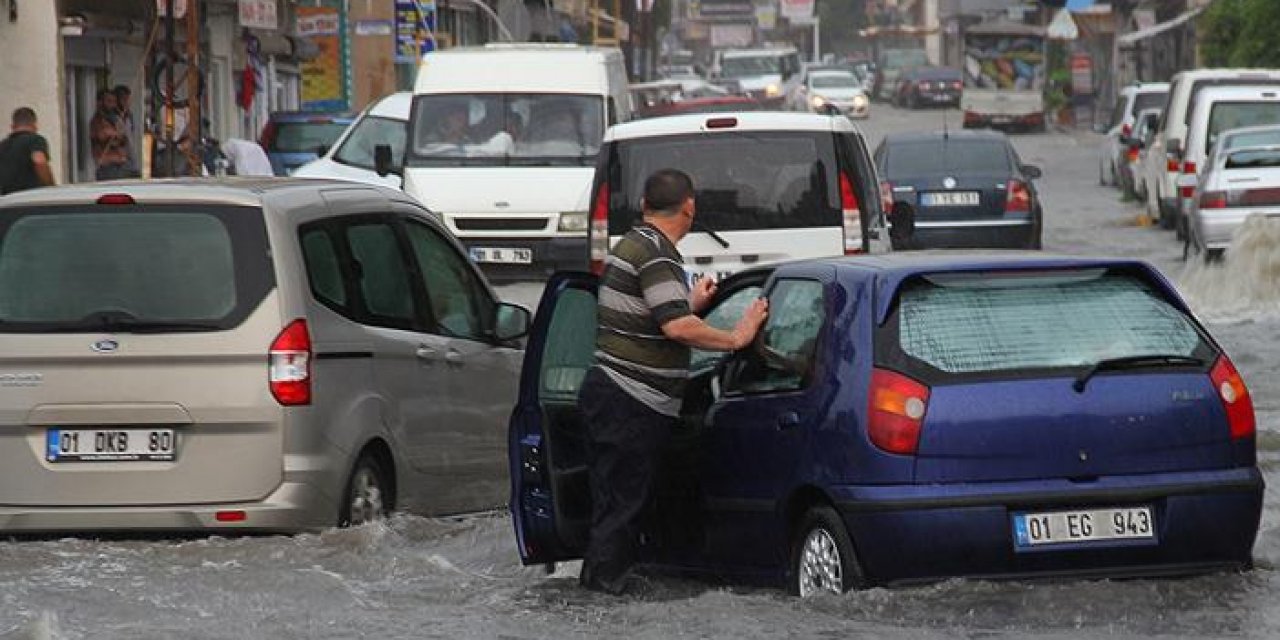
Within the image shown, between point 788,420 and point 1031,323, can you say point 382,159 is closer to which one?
→ point 788,420

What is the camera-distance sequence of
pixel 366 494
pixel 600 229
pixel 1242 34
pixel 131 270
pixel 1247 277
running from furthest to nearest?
pixel 1242 34 < pixel 1247 277 < pixel 600 229 < pixel 366 494 < pixel 131 270

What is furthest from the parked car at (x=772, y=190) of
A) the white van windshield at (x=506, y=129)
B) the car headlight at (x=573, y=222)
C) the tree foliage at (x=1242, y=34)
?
the tree foliage at (x=1242, y=34)

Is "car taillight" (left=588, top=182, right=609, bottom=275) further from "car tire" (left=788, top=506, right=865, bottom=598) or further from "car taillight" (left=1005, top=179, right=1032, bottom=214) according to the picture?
"car taillight" (left=1005, top=179, right=1032, bottom=214)

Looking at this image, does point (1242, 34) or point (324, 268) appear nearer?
point (324, 268)

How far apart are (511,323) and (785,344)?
2806mm

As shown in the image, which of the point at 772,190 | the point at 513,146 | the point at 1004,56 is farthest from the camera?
the point at 1004,56

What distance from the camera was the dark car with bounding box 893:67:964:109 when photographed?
93.1 m

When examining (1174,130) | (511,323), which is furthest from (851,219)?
(1174,130)

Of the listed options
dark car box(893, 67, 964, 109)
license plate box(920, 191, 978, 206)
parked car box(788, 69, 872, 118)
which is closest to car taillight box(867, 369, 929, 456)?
license plate box(920, 191, 978, 206)

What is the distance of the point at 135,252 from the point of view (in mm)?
10438

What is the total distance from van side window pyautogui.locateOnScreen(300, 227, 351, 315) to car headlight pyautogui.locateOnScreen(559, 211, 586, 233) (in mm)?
13584

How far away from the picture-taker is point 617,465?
936 centimetres

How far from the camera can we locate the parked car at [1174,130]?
1355 inches

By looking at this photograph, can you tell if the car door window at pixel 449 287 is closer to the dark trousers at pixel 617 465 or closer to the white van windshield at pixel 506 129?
the dark trousers at pixel 617 465
